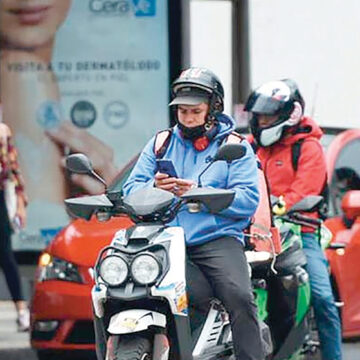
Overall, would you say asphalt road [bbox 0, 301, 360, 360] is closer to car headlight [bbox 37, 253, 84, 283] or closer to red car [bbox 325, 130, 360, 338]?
red car [bbox 325, 130, 360, 338]

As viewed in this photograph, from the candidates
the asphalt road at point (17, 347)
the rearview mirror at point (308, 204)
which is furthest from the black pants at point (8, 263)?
the rearview mirror at point (308, 204)

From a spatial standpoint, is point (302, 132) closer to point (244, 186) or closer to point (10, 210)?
point (244, 186)

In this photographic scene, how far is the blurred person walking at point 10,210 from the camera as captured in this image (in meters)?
10.7

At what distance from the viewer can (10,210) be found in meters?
10.8

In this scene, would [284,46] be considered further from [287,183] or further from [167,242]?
[167,242]

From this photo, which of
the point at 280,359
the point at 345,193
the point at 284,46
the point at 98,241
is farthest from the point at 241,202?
the point at 284,46

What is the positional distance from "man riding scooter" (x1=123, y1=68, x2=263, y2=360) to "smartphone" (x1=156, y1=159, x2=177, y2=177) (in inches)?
1.0

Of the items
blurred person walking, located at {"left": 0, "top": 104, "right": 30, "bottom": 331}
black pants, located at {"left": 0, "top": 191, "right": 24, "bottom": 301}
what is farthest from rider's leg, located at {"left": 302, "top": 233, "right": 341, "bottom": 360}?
black pants, located at {"left": 0, "top": 191, "right": 24, "bottom": 301}

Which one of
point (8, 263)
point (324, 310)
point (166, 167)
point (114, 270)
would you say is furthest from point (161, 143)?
point (8, 263)

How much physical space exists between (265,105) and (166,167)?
2.02m

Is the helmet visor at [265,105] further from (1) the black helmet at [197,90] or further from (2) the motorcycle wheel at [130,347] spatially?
(2) the motorcycle wheel at [130,347]

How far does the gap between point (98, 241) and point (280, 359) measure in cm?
159

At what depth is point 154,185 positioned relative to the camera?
21.9 ft

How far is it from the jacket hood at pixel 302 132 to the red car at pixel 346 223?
4.27 ft
